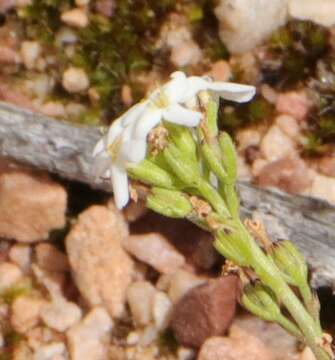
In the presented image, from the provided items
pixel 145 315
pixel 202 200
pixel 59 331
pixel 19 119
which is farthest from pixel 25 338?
pixel 202 200

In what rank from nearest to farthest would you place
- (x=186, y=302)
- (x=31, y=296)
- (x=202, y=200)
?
(x=202, y=200)
(x=186, y=302)
(x=31, y=296)

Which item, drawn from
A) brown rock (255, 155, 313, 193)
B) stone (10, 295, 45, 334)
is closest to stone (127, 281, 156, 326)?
stone (10, 295, 45, 334)

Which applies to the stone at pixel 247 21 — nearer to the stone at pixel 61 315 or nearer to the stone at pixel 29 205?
the stone at pixel 29 205

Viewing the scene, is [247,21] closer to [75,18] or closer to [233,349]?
[75,18]

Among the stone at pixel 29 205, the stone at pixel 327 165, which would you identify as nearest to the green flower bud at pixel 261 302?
the stone at pixel 327 165

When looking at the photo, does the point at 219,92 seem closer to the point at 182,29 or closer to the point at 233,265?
the point at 233,265

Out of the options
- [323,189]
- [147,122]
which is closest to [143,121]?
[147,122]
